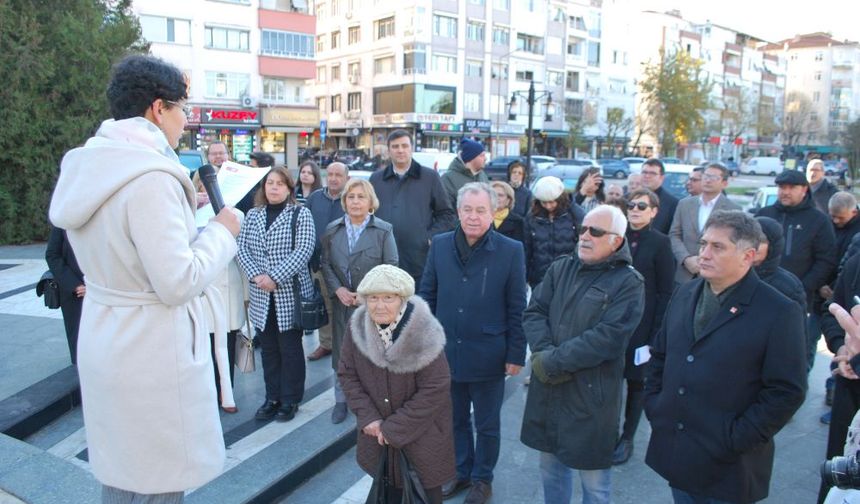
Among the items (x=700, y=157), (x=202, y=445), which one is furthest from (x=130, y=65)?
(x=700, y=157)

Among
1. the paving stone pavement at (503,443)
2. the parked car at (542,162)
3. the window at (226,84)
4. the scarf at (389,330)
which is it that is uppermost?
the window at (226,84)

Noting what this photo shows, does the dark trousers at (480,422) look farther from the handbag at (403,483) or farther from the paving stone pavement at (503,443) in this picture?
the handbag at (403,483)

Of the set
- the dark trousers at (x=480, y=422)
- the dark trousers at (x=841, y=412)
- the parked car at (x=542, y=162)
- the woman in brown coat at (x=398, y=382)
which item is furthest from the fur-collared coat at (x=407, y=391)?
the parked car at (x=542, y=162)

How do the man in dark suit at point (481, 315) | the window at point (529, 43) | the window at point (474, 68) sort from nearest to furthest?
1. the man in dark suit at point (481, 315)
2. the window at point (474, 68)
3. the window at point (529, 43)

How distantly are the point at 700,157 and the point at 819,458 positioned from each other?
71401 mm

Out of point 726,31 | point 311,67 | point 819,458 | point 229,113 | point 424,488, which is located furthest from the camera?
point 726,31

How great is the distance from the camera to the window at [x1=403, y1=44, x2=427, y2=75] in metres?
49.0

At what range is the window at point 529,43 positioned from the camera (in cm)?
5531

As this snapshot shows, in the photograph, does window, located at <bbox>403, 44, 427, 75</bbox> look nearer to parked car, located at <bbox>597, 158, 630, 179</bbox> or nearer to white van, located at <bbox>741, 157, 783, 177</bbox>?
parked car, located at <bbox>597, 158, 630, 179</bbox>

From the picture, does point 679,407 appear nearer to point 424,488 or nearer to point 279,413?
point 424,488

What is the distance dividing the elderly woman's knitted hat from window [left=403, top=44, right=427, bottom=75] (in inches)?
1884

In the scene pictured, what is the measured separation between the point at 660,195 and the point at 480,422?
394 cm

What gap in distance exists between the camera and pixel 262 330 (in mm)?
4715

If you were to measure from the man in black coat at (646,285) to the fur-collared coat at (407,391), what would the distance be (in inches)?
73.9
